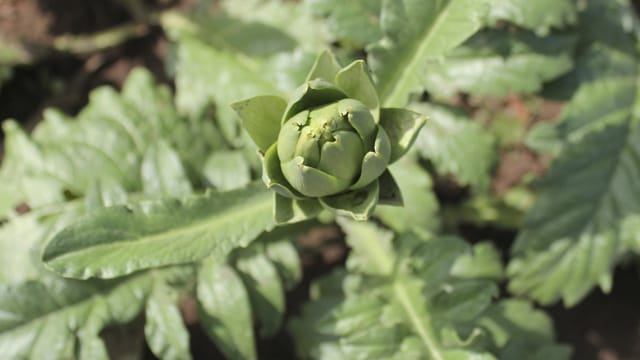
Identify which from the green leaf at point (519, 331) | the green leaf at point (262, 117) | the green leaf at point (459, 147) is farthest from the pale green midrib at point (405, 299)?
the green leaf at point (262, 117)

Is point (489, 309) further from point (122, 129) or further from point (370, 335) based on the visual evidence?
point (122, 129)

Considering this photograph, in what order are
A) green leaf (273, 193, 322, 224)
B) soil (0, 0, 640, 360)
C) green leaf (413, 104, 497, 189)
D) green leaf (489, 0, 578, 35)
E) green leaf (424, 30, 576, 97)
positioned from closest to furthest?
green leaf (273, 193, 322, 224), green leaf (489, 0, 578, 35), green leaf (424, 30, 576, 97), green leaf (413, 104, 497, 189), soil (0, 0, 640, 360)

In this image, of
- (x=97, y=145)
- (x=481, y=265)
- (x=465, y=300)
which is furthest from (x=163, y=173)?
(x=481, y=265)

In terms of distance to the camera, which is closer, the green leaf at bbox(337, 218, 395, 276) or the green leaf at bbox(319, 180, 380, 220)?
the green leaf at bbox(319, 180, 380, 220)

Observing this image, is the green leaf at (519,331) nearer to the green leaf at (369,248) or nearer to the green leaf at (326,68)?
the green leaf at (369,248)

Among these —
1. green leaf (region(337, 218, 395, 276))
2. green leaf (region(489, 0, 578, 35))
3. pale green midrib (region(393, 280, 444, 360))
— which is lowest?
pale green midrib (region(393, 280, 444, 360))

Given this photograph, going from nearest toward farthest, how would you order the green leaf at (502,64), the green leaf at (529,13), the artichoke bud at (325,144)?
1. the artichoke bud at (325,144)
2. the green leaf at (529,13)
3. the green leaf at (502,64)

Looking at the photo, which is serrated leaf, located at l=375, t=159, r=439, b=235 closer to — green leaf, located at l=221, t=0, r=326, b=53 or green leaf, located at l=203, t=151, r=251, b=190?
green leaf, located at l=203, t=151, r=251, b=190

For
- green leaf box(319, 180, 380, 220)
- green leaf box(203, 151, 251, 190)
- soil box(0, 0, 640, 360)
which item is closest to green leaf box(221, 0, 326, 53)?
soil box(0, 0, 640, 360)
